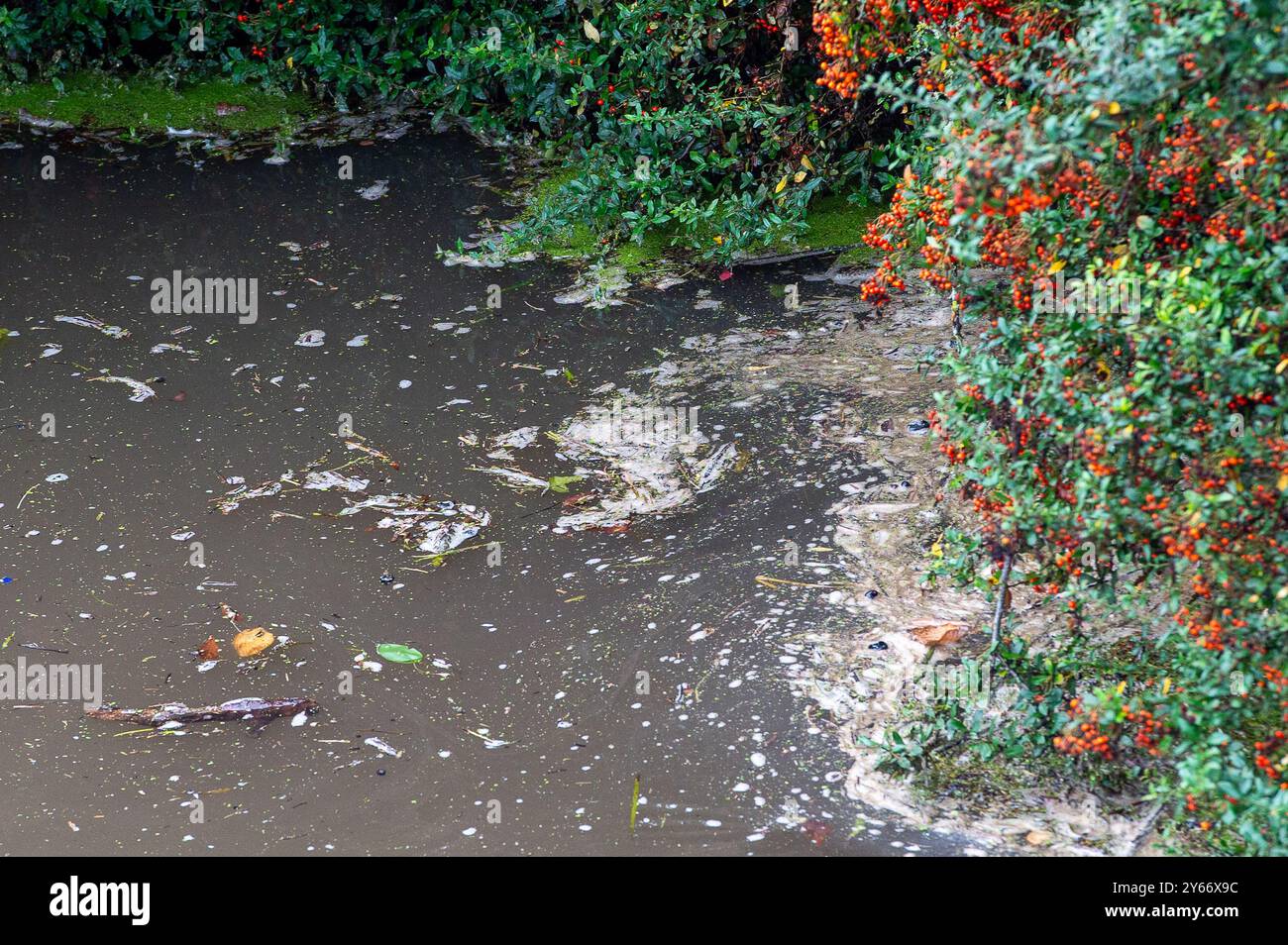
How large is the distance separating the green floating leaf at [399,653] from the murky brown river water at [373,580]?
6 centimetres

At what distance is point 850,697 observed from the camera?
3.41 meters

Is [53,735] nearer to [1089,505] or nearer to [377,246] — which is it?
[1089,505]

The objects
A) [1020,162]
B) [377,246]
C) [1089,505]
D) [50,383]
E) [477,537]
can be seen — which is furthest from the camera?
[377,246]

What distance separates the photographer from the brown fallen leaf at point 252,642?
370 cm

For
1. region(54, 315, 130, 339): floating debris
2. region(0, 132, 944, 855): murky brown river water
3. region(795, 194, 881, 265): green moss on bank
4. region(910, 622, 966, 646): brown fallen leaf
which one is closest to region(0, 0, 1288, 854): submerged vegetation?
region(910, 622, 966, 646): brown fallen leaf

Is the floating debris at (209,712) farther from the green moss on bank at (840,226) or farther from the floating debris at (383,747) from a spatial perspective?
the green moss on bank at (840,226)

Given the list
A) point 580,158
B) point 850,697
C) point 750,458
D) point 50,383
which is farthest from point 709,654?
point 580,158

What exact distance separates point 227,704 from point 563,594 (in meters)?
1.03

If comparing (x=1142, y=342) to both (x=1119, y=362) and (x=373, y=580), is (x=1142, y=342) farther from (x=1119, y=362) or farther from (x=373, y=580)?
(x=373, y=580)

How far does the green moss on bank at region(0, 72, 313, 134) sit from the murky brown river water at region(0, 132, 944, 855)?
1.22 m

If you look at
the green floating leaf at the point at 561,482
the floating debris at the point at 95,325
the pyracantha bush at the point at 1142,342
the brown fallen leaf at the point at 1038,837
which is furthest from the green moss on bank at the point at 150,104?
the brown fallen leaf at the point at 1038,837

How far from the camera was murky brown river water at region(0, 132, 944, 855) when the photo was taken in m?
3.15

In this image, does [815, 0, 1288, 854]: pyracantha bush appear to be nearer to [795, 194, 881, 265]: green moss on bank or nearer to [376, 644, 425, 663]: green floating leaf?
[376, 644, 425, 663]: green floating leaf

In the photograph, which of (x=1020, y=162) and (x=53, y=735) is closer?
(x=1020, y=162)
